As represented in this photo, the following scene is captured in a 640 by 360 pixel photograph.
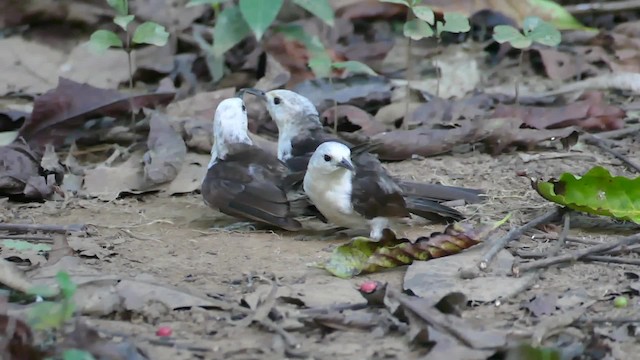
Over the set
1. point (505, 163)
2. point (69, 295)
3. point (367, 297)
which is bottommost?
point (505, 163)

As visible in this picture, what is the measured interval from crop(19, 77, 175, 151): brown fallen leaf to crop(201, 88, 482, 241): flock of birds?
1111 millimetres

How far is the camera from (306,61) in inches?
326

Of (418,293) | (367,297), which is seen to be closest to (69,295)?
(367,297)

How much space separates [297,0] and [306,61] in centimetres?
192

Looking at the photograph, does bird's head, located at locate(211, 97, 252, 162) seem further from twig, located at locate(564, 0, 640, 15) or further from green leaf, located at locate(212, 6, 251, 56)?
twig, located at locate(564, 0, 640, 15)

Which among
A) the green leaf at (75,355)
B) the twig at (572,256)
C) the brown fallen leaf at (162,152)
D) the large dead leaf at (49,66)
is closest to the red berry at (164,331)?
the green leaf at (75,355)

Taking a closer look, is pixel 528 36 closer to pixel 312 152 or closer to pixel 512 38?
pixel 512 38

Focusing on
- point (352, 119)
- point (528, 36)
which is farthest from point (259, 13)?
point (528, 36)

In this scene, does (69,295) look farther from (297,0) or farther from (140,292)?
→ (297,0)

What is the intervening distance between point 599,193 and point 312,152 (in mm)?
1711

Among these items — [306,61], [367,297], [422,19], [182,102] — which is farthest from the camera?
[306,61]

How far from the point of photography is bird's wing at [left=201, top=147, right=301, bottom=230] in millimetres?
5789

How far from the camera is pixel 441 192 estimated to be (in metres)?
6.12

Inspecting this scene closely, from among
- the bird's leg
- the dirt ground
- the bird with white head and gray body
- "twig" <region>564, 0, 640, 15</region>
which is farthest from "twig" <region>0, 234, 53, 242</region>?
"twig" <region>564, 0, 640, 15</region>
